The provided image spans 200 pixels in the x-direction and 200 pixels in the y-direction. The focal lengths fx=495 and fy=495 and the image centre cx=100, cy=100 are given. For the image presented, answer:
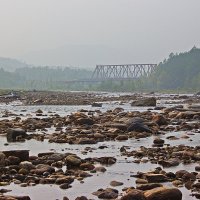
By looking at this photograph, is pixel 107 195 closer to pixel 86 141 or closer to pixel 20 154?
pixel 20 154

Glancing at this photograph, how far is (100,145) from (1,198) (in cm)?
1330

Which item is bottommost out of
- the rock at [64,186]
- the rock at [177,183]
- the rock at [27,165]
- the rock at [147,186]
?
the rock at [64,186]

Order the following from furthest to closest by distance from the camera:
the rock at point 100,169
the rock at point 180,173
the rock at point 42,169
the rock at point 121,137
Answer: the rock at point 121,137 → the rock at point 100,169 → the rock at point 42,169 → the rock at point 180,173

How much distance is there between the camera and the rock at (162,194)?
14016 mm

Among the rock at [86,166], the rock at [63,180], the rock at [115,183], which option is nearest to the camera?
the rock at [115,183]

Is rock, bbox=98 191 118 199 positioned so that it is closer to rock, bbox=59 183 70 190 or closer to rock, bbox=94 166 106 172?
rock, bbox=59 183 70 190

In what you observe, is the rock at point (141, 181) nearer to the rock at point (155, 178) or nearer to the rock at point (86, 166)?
the rock at point (155, 178)

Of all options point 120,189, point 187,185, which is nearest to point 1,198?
point 120,189

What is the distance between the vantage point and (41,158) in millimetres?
21156

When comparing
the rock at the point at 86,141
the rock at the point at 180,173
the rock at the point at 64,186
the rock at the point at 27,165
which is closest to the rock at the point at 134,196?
the rock at the point at 64,186

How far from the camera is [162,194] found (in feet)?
46.1

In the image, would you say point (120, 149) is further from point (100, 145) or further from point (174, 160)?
point (174, 160)

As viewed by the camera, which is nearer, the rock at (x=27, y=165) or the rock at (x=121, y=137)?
the rock at (x=27, y=165)

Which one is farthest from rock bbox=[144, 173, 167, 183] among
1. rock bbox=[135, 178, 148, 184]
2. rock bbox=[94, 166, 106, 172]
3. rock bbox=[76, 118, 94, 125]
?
rock bbox=[76, 118, 94, 125]
